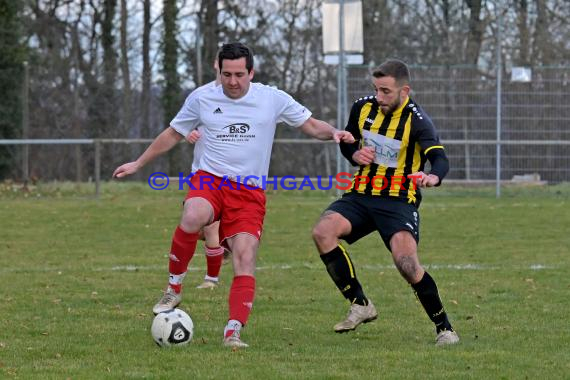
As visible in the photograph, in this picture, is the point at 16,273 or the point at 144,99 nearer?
the point at 16,273

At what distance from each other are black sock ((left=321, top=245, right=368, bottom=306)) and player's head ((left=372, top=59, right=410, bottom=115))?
0.95m

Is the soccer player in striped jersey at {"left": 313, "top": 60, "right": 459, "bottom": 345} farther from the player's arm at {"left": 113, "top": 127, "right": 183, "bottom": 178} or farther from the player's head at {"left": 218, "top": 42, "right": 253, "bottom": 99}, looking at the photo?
the player's arm at {"left": 113, "top": 127, "right": 183, "bottom": 178}

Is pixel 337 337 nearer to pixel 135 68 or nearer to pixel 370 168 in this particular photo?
pixel 370 168

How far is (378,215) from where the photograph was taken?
671 centimetres

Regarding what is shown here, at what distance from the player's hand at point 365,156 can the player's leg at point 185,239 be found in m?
0.92

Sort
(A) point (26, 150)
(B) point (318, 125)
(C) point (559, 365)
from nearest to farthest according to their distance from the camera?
(C) point (559, 365)
(B) point (318, 125)
(A) point (26, 150)

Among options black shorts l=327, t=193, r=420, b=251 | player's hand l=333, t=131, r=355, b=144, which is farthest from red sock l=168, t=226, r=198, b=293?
player's hand l=333, t=131, r=355, b=144

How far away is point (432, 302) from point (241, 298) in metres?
1.12

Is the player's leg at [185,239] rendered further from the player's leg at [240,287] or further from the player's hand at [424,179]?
the player's hand at [424,179]

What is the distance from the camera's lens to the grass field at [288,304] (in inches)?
225

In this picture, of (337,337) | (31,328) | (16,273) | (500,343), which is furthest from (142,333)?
(16,273)

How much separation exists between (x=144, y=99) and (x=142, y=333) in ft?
54.2

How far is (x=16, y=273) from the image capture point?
10.2 meters

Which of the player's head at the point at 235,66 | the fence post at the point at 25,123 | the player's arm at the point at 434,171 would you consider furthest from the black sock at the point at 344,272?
the fence post at the point at 25,123
